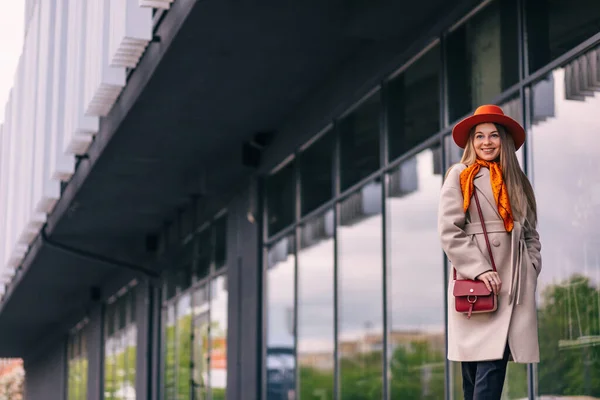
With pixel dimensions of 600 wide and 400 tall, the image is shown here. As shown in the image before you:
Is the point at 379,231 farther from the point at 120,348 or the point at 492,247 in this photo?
the point at 120,348

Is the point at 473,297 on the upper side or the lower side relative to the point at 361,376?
upper

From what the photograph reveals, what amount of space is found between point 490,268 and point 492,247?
12 centimetres

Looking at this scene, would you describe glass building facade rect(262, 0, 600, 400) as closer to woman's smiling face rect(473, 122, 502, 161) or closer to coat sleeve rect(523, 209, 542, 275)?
coat sleeve rect(523, 209, 542, 275)

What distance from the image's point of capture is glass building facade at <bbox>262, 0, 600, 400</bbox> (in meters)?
7.99

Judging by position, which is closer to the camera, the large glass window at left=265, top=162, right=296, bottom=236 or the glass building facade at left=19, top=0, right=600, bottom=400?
the glass building facade at left=19, top=0, right=600, bottom=400

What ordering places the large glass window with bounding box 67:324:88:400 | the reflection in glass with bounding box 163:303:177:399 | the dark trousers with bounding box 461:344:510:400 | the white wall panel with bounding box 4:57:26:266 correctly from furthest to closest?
the large glass window with bounding box 67:324:88:400 → the white wall panel with bounding box 4:57:26:266 → the reflection in glass with bounding box 163:303:177:399 → the dark trousers with bounding box 461:344:510:400

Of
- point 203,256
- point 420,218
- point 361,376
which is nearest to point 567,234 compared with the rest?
point 420,218

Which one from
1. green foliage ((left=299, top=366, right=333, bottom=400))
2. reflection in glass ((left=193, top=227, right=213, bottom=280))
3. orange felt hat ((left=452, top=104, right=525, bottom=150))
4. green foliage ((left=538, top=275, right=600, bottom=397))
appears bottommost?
green foliage ((left=299, top=366, right=333, bottom=400))

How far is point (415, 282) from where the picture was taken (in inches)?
412

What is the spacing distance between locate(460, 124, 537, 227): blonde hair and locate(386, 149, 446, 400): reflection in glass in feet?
15.1

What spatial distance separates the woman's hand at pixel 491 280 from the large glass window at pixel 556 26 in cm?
336

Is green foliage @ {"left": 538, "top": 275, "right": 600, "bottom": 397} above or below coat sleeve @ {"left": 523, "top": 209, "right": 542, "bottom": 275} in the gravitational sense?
below

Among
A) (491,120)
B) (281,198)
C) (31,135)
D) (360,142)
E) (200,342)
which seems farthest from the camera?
(31,135)

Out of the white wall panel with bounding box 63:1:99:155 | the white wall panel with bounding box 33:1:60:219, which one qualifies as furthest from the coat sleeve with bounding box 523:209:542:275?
the white wall panel with bounding box 33:1:60:219
